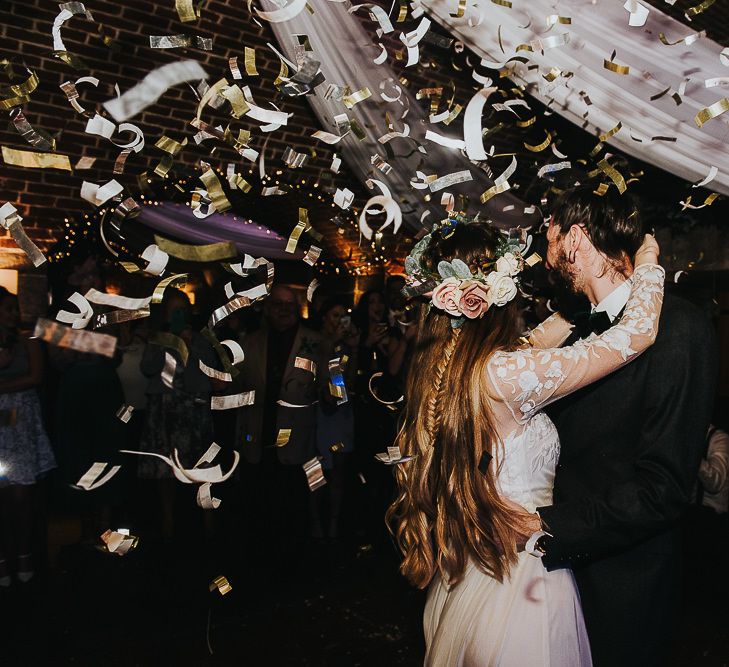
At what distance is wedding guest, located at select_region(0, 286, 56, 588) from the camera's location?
3.40 metres

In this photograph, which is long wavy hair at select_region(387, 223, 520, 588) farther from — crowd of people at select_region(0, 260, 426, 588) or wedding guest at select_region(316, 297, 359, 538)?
wedding guest at select_region(316, 297, 359, 538)

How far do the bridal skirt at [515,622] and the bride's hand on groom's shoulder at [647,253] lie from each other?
0.73m

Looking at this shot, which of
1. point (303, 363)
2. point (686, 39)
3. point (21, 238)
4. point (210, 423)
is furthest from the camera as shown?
point (210, 423)

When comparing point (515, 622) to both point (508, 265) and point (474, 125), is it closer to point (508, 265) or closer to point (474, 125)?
point (508, 265)

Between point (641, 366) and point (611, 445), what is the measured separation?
20cm

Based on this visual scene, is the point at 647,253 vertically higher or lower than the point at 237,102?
higher

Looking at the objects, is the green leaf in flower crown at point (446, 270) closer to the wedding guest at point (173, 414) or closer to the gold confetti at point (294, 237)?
the gold confetti at point (294, 237)

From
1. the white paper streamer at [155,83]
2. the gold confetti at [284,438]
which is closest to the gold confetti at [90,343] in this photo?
the white paper streamer at [155,83]

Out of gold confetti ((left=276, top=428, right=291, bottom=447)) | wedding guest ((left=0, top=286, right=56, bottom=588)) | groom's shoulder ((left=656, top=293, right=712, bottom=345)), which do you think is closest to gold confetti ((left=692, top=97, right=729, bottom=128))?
groom's shoulder ((left=656, top=293, right=712, bottom=345))

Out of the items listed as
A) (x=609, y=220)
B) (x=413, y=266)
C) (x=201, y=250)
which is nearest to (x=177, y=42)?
(x=201, y=250)

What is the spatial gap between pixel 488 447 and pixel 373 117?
1.90 metres

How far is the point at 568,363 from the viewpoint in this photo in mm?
1361

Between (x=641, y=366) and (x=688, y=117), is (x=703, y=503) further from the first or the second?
(x=641, y=366)

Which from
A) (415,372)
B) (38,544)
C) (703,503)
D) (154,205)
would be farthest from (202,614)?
(154,205)
